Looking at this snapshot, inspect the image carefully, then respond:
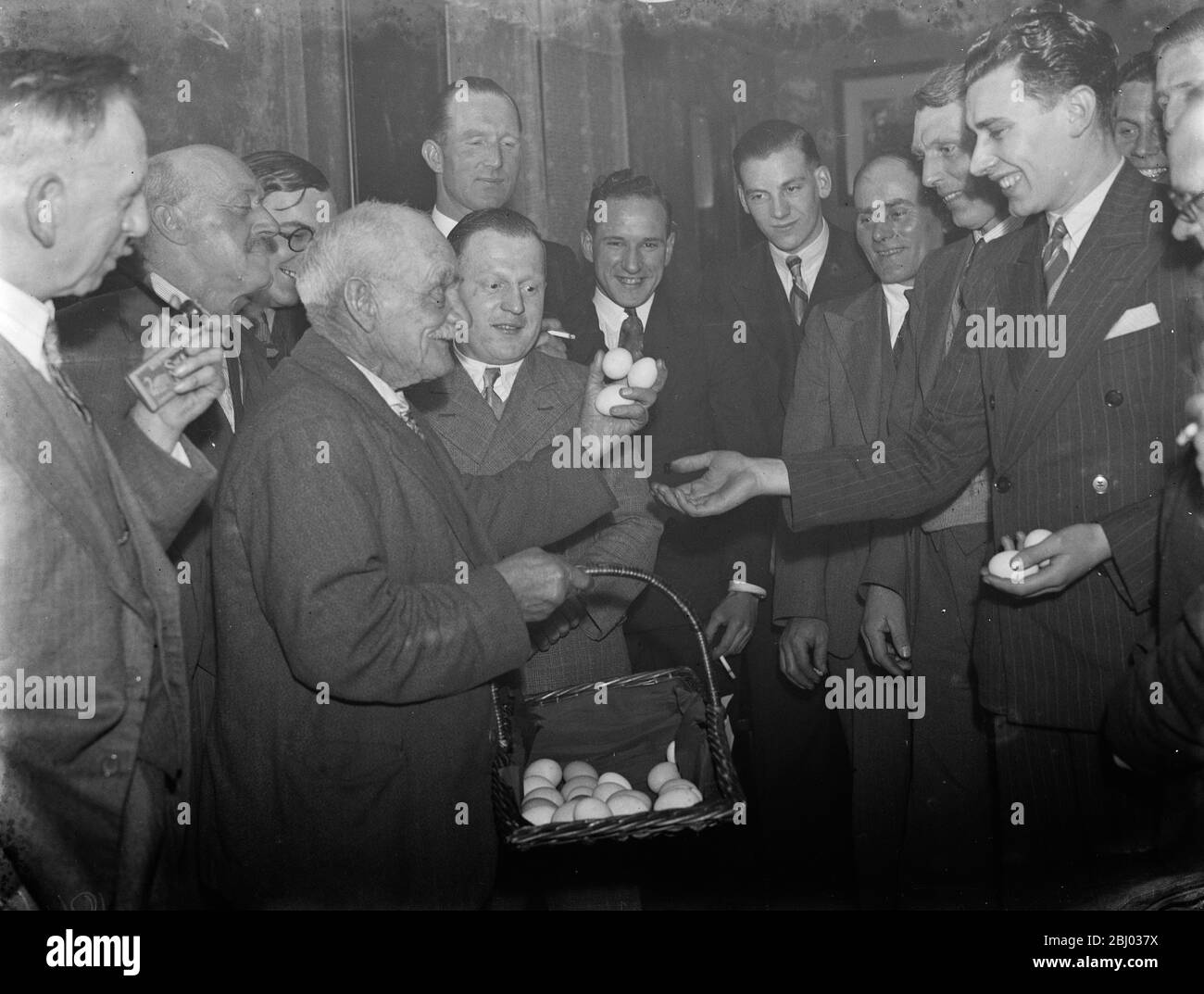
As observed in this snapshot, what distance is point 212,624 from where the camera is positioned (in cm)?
270

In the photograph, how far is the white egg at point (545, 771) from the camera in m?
2.66

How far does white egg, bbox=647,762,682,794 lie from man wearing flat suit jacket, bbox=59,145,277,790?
1.04m

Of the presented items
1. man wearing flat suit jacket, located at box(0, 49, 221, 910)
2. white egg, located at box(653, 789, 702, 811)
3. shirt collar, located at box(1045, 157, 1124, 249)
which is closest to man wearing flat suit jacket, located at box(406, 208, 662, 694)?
white egg, located at box(653, 789, 702, 811)

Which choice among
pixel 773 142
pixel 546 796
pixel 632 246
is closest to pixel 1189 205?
pixel 773 142

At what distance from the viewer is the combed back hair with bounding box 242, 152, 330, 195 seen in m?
3.03

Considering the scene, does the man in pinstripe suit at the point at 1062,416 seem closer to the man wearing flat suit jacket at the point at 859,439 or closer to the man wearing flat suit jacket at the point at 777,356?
the man wearing flat suit jacket at the point at 859,439

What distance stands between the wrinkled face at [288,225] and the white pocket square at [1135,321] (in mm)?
1994

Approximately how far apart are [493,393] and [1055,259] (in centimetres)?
143

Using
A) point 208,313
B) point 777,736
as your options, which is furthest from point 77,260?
point 777,736

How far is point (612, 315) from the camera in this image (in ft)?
11.0

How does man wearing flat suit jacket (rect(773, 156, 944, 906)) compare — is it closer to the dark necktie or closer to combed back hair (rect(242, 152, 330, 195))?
the dark necktie

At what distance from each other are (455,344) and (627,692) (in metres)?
1.02

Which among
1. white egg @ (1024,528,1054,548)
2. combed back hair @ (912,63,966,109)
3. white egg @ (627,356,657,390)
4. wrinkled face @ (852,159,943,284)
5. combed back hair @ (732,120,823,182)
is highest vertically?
combed back hair @ (912,63,966,109)
